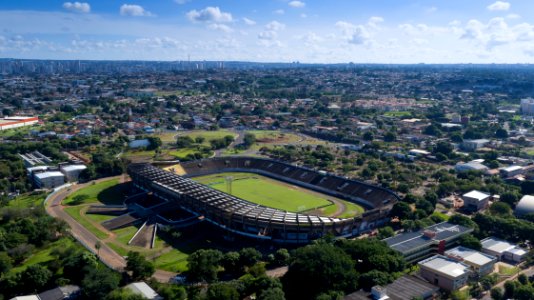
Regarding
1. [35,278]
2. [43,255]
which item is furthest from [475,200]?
[43,255]

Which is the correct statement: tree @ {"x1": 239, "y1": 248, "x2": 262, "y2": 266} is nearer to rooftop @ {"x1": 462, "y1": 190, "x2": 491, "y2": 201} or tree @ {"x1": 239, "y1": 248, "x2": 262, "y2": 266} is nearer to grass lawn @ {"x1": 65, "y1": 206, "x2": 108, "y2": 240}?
grass lawn @ {"x1": 65, "y1": 206, "x2": 108, "y2": 240}

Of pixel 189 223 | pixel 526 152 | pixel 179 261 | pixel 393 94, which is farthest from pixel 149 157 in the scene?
pixel 393 94

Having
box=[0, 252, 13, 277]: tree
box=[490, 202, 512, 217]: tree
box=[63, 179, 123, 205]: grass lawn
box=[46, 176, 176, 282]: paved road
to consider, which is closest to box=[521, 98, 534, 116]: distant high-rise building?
box=[490, 202, 512, 217]: tree

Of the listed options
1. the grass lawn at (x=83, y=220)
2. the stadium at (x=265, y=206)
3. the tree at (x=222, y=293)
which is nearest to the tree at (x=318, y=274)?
the tree at (x=222, y=293)

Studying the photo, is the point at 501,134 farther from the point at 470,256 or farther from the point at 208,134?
the point at 470,256

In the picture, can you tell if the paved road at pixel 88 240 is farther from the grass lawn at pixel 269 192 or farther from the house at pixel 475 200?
the house at pixel 475 200
